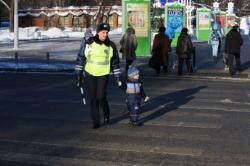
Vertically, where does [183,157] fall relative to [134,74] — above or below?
below

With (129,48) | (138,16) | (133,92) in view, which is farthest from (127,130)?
(138,16)

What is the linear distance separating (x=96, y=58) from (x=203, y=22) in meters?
37.7

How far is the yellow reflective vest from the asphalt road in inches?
39.4

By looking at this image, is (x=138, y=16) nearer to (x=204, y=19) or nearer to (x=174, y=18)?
(x=174, y=18)

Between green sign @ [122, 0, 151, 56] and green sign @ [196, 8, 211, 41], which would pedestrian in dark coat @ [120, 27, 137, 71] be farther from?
green sign @ [196, 8, 211, 41]

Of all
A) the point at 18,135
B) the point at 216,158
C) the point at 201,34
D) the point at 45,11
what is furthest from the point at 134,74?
the point at 45,11

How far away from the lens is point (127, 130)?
10633 mm

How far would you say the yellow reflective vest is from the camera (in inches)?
420

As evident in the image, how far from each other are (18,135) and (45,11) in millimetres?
82649

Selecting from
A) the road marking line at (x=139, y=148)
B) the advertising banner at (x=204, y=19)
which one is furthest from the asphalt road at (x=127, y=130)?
the advertising banner at (x=204, y=19)

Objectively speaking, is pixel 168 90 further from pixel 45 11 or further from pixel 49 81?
pixel 45 11

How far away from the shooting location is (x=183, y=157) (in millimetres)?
8438

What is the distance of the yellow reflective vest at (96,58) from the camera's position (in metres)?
10.7

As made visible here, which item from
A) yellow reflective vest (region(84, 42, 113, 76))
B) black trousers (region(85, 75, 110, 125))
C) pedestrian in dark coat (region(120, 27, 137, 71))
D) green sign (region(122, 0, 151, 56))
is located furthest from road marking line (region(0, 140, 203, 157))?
green sign (region(122, 0, 151, 56))
